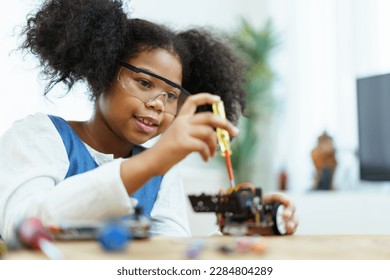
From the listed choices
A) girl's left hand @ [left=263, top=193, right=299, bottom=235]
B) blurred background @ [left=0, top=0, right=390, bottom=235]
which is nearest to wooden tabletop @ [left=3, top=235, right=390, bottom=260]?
girl's left hand @ [left=263, top=193, right=299, bottom=235]

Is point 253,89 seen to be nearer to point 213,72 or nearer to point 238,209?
point 213,72

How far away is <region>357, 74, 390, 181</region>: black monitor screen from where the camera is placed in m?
2.71

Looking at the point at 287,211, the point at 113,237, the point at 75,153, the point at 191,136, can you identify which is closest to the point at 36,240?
the point at 113,237

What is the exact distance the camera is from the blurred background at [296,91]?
2967 mm

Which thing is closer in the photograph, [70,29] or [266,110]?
[70,29]

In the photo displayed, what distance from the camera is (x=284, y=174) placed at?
3721mm

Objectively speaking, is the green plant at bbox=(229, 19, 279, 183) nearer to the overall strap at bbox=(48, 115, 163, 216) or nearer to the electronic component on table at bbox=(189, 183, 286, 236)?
the overall strap at bbox=(48, 115, 163, 216)

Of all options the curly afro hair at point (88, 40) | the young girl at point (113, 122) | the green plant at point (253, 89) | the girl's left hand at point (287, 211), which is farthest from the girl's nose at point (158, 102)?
the green plant at point (253, 89)

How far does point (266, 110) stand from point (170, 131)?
3210 mm

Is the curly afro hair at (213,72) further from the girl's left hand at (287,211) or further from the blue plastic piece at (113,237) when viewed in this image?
the blue plastic piece at (113,237)

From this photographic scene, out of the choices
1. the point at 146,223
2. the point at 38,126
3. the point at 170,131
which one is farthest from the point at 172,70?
the point at 146,223

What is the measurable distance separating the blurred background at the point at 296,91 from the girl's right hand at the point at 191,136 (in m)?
2.22

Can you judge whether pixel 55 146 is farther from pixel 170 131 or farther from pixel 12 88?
pixel 12 88

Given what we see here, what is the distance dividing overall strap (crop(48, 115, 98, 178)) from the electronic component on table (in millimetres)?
431
